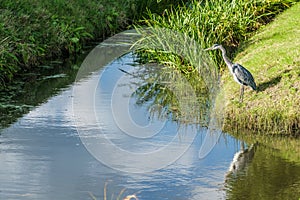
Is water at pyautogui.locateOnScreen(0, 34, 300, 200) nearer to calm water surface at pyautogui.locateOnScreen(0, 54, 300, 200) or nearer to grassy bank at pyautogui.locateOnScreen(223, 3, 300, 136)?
calm water surface at pyautogui.locateOnScreen(0, 54, 300, 200)

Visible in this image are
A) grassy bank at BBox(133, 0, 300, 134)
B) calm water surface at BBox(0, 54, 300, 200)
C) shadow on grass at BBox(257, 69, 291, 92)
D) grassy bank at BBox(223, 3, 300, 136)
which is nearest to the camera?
calm water surface at BBox(0, 54, 300, 200)

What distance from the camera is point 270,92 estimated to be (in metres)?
13.0

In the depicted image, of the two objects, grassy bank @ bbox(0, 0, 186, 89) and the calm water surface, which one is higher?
grassy bank @ bbox(0, 0, 186, 89)

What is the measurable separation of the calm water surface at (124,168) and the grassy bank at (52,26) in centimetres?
372

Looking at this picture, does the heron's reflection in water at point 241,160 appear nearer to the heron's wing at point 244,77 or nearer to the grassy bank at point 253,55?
the grassy bank at point 253,55

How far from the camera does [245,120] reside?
12.5 metres

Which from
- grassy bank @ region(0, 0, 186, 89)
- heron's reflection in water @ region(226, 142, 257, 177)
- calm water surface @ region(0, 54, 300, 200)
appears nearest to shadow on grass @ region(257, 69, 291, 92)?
calm water surface @ region(0, 54, 300, 200)

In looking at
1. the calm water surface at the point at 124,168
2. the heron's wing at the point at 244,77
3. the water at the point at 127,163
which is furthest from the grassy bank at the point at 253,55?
the calm water surface at the point at 124,168

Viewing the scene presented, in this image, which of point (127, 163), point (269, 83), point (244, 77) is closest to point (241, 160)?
point (127, 163)

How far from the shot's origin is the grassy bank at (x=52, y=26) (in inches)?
655

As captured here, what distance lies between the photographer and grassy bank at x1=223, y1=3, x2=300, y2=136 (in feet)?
40.1

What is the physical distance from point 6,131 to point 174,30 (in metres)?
6.09

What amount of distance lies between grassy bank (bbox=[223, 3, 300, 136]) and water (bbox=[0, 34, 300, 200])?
50 cm

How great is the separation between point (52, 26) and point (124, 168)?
9.38 meters
